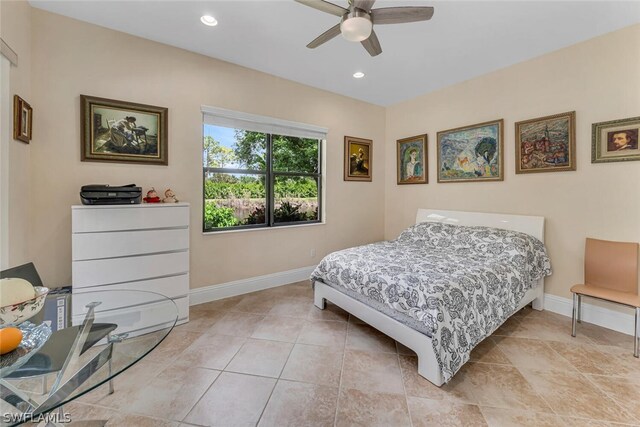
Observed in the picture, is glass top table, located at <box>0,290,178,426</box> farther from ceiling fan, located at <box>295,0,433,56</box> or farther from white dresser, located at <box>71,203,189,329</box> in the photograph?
ceiling fan, located at <box>295,0,433,56</box>

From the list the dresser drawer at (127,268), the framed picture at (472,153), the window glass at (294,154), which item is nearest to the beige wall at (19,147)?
the dresser drawer at (127,268)

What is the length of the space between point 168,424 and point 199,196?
2.18m

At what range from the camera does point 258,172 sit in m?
3.55

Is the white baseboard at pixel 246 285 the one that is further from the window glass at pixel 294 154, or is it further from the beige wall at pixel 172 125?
the window glass at pixel 294 154

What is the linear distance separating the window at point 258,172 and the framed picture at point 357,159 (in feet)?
1.56

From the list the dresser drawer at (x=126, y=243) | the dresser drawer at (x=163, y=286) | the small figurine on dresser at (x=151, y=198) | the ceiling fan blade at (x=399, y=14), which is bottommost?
the dresser drawer at (x=163, y=286)

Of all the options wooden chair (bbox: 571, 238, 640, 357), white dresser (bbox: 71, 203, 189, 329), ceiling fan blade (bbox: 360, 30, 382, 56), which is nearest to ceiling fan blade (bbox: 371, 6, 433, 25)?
ceiling fan blade (bbox: 360, 30, 382, 56)

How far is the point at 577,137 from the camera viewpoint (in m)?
2.72

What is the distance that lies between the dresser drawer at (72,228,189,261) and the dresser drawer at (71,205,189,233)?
0.05 m

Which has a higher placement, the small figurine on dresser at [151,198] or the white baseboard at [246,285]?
the small figurine on dresser at [151,198]

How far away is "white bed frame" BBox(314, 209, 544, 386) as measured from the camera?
71.6 inches

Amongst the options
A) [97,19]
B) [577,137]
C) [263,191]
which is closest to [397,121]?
[577,137]

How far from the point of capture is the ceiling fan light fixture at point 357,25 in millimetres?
1731

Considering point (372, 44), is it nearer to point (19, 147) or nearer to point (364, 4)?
point (364, 4)
